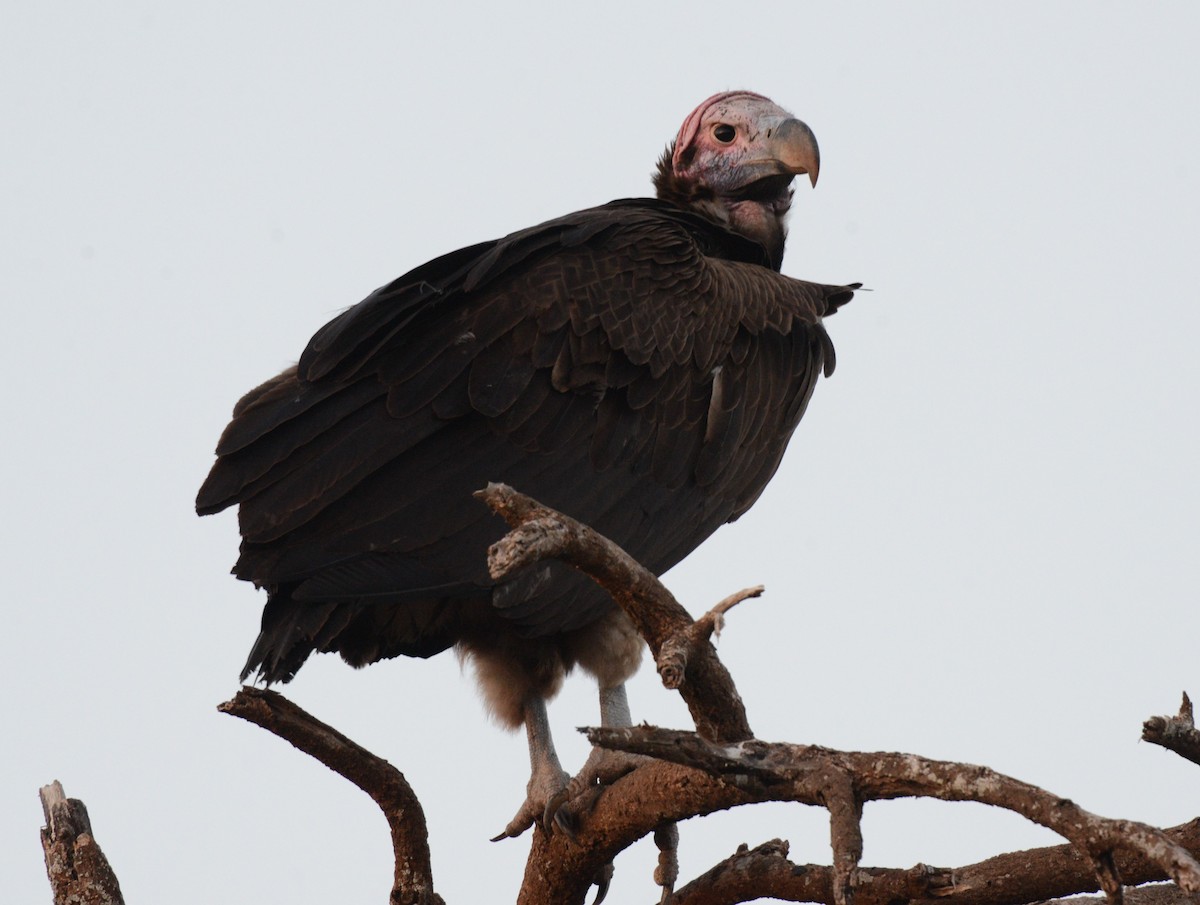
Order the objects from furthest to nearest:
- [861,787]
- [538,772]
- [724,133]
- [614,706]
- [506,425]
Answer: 1. [724,133]
2. [614,706]
3. [538,772]
4. [506,425]
5. [861,787]

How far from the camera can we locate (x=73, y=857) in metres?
4.67

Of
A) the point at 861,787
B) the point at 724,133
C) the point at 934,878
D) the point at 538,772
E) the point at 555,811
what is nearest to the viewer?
the point at 861,787

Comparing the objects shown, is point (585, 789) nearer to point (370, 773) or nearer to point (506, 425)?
point (370, 773)

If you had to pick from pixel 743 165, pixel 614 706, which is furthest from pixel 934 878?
pixel 743 165

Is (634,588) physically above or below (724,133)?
below

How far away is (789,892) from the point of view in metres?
4.75

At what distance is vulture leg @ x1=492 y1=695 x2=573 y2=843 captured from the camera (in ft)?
17.7

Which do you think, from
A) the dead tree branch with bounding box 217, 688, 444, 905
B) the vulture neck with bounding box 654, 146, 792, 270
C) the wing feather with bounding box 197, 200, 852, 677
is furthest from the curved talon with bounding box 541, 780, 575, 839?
the vulture neck with bounding box 654, 146, 792, 270

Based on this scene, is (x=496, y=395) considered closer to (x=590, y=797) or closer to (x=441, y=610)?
(x=441, y=610)

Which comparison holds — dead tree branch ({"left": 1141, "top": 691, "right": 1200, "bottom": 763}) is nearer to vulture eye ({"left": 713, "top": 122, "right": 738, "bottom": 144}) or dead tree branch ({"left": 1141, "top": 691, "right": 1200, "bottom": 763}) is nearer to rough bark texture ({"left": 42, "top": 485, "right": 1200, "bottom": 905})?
rough bark texture ({"left": 42, "top": 485, "right": 1200, "bottom": 905})

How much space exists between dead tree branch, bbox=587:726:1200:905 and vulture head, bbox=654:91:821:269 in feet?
11.1

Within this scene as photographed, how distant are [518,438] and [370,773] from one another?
1244 mm

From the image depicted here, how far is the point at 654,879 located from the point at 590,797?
0.70 m

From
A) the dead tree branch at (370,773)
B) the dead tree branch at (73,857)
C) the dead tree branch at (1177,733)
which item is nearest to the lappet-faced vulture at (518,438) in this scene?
the dead tree branch at (370,773)
